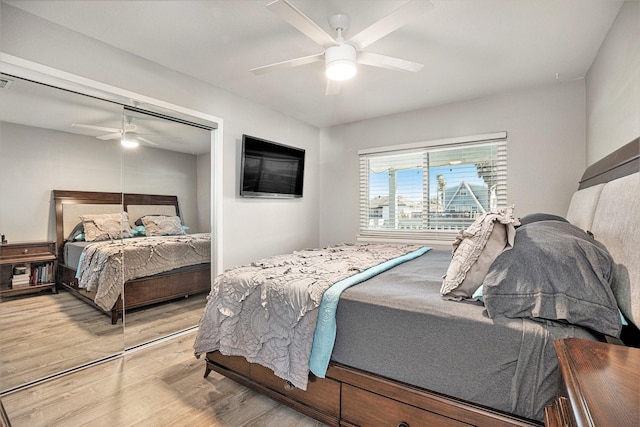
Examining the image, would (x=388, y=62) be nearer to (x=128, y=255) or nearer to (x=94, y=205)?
(x=94, y=205)

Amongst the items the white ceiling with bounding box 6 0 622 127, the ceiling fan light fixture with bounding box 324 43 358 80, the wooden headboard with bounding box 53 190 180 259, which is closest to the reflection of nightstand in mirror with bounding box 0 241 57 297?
the wooden headboard with bounding box 53 190 180 259

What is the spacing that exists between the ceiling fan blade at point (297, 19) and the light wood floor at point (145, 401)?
233 centimetres

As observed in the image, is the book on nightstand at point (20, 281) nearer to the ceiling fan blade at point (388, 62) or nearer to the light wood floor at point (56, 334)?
the light wood floor at point (56, 334)

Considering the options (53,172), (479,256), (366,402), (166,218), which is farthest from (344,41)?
(53,172)

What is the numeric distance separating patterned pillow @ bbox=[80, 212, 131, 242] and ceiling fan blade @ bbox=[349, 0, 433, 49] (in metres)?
2.52

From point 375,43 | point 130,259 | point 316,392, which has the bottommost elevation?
point 316,392

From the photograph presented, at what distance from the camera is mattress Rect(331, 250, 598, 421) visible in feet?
3.82

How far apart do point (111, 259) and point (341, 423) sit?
8.06 feet

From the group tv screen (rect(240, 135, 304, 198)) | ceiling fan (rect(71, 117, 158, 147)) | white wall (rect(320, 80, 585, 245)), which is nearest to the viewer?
ceiling fan (rect(71, 117, 158, 147))

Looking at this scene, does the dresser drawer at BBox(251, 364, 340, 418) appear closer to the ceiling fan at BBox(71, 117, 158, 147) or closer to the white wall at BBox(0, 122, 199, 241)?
the white wall at BBox(0, 122, 199, 241)

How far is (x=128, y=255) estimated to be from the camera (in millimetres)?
2906

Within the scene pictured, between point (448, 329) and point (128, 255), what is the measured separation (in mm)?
2862

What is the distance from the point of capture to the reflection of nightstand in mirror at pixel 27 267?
2209 mm

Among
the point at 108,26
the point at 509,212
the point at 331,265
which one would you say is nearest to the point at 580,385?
the point at 509,212
